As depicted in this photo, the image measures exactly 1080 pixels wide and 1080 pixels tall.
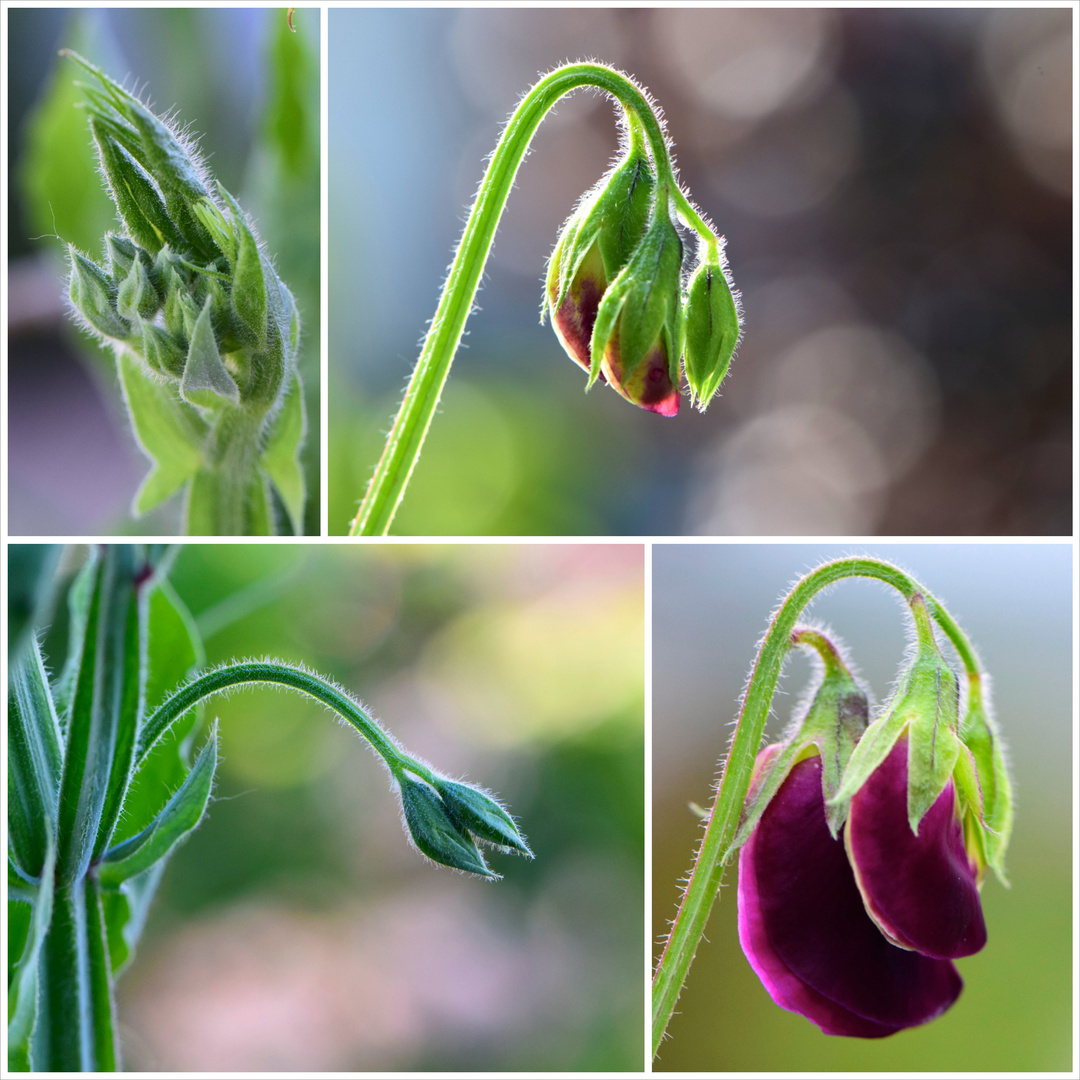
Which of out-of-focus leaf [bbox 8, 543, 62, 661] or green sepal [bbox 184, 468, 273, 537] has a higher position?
green sepal [bbox 184, 468, 273, 537]

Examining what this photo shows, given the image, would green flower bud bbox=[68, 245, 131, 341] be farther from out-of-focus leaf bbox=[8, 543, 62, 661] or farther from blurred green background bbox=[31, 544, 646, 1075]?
blurred green background bbox=[31, 544, 646, 1075]

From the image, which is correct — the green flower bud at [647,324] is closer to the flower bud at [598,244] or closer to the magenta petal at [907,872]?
the flower bud at [598,244]

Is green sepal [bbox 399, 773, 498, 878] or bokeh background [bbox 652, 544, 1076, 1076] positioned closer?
green sepal [bbox 399, 773, 498, 878]

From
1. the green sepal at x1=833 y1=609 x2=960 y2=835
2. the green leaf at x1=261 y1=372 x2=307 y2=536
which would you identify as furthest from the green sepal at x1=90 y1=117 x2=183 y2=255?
the green sepal at x1=833 y1=609 x2=960 y2=835

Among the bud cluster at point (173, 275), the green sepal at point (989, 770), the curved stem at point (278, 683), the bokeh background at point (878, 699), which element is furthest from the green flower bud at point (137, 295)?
the green sepal at point (989, 770)

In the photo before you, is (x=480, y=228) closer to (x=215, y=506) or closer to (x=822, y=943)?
(x=215, y=506)

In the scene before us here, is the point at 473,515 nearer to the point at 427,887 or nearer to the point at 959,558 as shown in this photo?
the point at 427,887

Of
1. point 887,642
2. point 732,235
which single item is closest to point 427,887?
point 887,642

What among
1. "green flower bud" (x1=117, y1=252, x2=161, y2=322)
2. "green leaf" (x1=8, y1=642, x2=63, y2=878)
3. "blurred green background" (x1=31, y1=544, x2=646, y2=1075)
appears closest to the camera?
"green flower bud" (x1=117, y1=252, x2=161, y2=322)
